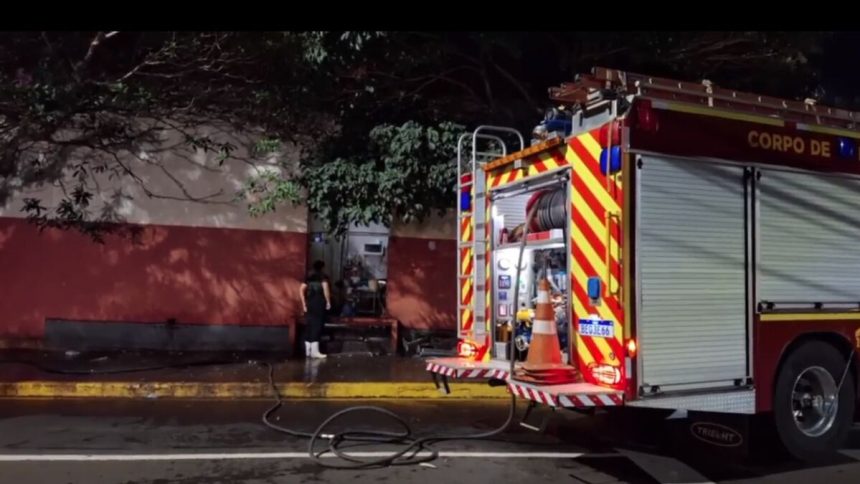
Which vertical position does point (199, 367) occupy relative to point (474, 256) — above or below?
below

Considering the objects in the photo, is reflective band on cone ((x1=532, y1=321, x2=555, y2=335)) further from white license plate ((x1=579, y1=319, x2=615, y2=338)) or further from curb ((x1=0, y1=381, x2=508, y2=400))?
curb ((x1=0, y1=381, x2=508, y2=400))

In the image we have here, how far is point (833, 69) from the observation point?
40.6 feet

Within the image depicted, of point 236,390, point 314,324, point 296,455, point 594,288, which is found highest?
point 594,288

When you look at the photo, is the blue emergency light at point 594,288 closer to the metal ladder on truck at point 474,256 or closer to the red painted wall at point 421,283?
the metal ladder on truck at point 474,256

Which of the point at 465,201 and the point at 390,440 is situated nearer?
the point at 390,440

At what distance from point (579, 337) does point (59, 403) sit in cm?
634

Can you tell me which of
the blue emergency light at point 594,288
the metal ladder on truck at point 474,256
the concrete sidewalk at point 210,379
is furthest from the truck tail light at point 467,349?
the concrete sidewalk at point 210,379

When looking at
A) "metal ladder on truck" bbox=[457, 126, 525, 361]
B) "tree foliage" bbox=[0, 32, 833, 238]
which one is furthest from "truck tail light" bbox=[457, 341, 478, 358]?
"tree foliage" bbox=[0, 32, 833, 238]

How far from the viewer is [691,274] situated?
563cm

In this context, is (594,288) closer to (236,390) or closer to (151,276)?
(236,390)

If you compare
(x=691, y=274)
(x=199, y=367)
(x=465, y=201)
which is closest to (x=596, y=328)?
(x=691, y=274)

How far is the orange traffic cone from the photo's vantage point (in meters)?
5.66

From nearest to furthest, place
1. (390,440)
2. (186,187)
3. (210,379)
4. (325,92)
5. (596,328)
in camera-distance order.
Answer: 1. (596,328)
2. (390,440)
3. (210,379)
4. (325,92)
5. (186,187)

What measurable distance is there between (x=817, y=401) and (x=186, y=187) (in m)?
9.92
